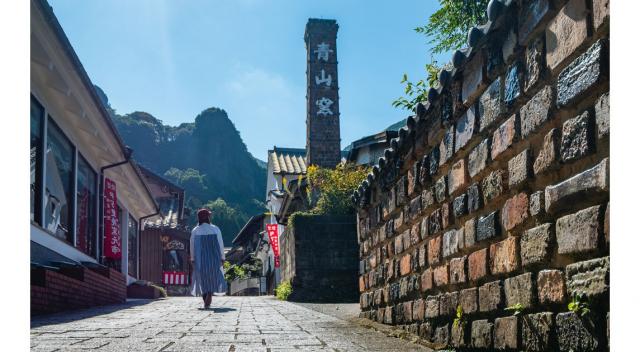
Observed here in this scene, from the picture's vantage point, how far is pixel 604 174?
237 cm

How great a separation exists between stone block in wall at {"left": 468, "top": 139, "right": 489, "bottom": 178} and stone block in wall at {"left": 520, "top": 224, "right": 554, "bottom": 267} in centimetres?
64

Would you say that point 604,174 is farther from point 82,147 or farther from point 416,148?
point 82,147

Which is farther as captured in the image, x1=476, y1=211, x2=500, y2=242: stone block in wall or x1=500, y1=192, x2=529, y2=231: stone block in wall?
x1=476, y1=211, x2=500, y2=242: stone block in wall

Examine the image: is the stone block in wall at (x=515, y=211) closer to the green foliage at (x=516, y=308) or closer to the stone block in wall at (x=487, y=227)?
the stone block in wall at (x=487, y=227)

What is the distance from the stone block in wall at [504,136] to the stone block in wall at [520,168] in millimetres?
90

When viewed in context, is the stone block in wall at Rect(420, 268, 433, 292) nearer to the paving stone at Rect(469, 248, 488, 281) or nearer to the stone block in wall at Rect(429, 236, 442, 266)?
the stone block in wall at Rect(429, 236, 442, 266)

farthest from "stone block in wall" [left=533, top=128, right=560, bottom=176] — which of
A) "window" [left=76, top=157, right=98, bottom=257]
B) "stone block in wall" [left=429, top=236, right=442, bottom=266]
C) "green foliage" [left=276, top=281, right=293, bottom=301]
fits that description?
"green foliage" [left=276, top=281, right=293, bottom=301]

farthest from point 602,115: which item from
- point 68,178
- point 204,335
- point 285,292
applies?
point 285,292

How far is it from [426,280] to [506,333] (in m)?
1.57

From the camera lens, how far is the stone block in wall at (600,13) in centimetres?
233

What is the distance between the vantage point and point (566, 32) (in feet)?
8.78

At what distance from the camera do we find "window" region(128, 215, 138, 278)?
61.7 ft

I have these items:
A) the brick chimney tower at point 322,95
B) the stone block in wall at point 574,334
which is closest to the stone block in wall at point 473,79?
the stone block in wall at point 574,334

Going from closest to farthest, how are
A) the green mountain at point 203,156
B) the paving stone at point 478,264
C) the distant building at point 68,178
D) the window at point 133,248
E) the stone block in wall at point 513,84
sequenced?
1. the stone block in wall at point 513,84
2. the paving stone at point 478,264
3. the distant building at point 68,178
4. the window at point 133,248
5. the green mountain at point 203,156
